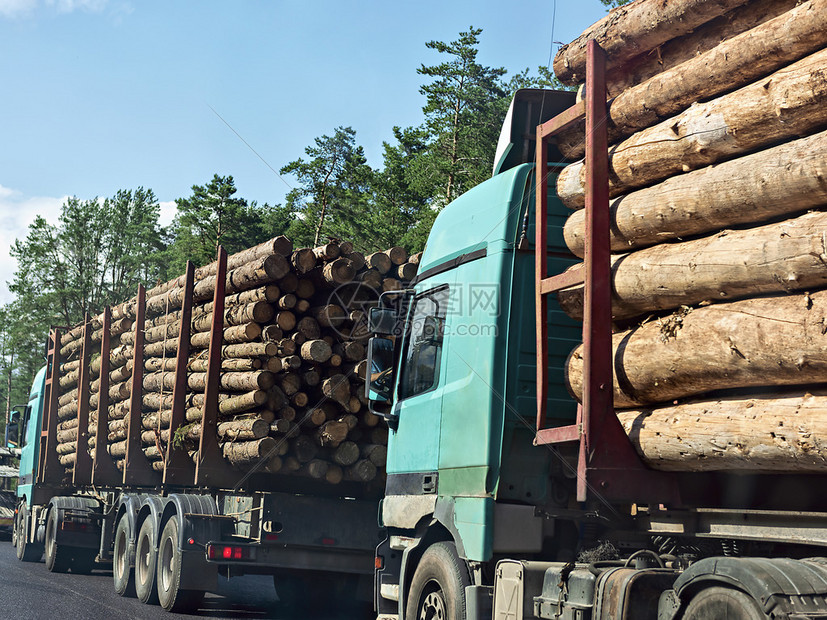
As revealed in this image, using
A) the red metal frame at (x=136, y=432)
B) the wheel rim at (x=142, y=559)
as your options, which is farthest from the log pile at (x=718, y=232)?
the red metal frame at (x=136, y=432)

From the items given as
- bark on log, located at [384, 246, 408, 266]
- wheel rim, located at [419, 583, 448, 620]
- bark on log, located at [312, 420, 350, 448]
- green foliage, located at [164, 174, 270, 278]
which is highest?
green foliage, located at [164, 174, 270, 278]

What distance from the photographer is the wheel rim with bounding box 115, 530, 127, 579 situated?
41.6 feet

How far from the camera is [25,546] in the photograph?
1767 cm

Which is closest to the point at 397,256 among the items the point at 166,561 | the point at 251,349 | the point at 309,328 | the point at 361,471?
the point at 309,328

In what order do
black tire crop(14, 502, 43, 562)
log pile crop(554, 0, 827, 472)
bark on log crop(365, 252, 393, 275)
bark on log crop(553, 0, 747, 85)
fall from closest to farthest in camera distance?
log pile crop(554, 0, 827, 472) → bark on log crop(553, 0, 747, 85) → bark on log crop(365, 252, 393, 275) → black tire crop(14, 502, 43, 562)

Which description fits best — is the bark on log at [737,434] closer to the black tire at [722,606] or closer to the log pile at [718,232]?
the log pile at [718,232]

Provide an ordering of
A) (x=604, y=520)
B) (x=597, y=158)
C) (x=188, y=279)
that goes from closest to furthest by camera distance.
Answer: (x=597, y=158) → (x=604, y=520) → (x=188, y=279)

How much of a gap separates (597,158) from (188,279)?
7564 mm

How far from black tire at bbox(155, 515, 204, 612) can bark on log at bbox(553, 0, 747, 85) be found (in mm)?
6806

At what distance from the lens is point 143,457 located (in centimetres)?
1324

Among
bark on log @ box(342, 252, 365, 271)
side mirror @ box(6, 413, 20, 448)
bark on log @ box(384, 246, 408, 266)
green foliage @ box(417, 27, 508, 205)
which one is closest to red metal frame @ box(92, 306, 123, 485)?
bark on log @ box(342, 252, 365, 271)

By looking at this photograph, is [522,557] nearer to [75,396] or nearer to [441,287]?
[441,287]

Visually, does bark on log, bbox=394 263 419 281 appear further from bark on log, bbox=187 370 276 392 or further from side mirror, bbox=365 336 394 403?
side mirror, bbox=365 336 394 403

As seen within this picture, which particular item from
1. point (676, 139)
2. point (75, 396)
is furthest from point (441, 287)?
point (75, 396)
